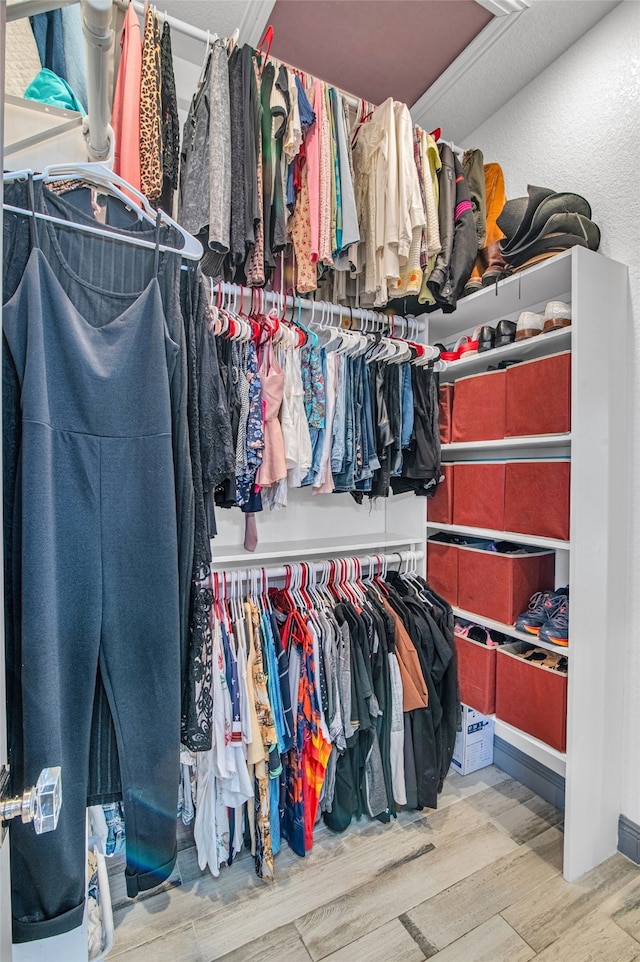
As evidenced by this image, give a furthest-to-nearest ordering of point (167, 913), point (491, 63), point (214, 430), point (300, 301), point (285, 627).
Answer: point (491, 63)
point (300, 301)
point (285, 627)
point (167, 913)
point (214, 430)

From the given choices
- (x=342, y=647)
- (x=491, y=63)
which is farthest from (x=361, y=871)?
(x=491, y=63)

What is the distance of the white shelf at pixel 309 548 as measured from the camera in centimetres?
170

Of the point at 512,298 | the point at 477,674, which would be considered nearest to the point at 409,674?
the point at 477,674

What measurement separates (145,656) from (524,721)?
59.7 inches

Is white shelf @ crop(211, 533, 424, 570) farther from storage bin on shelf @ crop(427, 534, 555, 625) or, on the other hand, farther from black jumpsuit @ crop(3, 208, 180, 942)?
black jumpsuit @ crop(3, 208, 180, 942)

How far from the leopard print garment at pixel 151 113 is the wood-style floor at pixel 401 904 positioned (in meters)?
2.12

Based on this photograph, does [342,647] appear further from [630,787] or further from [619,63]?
[619,63]

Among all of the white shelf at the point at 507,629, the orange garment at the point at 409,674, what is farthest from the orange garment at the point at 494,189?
the orange garment at the point at 409,674

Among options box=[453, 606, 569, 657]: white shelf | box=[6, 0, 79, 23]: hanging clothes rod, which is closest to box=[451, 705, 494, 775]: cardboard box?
box=[453, 606, 569, 657]: white shelf

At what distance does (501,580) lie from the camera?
5.82 ft

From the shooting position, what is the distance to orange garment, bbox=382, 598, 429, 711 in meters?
1.64

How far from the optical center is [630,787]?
1.58 m

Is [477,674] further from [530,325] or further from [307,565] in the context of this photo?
[530,325]

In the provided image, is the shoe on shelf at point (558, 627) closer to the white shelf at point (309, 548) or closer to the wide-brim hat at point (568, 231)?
the white shelf at point (309, 548)
